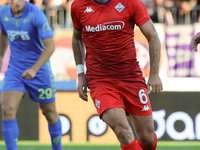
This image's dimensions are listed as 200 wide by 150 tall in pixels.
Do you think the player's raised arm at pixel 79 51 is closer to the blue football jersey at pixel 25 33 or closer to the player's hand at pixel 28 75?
the player's hand at pixel 28 75

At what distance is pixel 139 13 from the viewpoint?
5.38 m

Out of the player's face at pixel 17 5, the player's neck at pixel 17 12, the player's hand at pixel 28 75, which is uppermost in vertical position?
the player's face at pixel 17 5

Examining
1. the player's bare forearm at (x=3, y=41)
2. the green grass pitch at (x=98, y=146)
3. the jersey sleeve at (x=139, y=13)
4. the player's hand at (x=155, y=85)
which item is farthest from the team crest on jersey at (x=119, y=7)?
the green grass pitch at (x=98, y=146)

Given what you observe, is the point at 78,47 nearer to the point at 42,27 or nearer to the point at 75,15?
the point at 75,15

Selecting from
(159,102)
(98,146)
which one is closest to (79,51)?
(98,146)

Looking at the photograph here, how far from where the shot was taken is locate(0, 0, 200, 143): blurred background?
9.09 metres

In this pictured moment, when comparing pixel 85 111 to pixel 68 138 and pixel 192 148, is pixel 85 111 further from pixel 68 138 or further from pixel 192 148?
pixel 192 148

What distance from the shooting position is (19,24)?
6.75 metres

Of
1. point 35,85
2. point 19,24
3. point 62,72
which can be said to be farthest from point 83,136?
point 19,24

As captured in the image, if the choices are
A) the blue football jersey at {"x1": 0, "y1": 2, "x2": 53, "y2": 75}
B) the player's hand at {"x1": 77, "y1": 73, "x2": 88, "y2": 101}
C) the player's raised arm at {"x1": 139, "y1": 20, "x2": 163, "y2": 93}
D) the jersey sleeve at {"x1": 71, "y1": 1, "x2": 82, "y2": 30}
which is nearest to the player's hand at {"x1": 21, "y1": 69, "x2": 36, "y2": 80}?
the blue football jersey at {"x1": 0, "y1": 2, "x2": 53, "y2": 75}

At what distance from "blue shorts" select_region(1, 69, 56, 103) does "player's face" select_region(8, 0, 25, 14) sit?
77 cm

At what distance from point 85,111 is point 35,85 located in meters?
2.38

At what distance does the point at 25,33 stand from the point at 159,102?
3.26m

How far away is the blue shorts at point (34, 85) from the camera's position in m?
6.70
